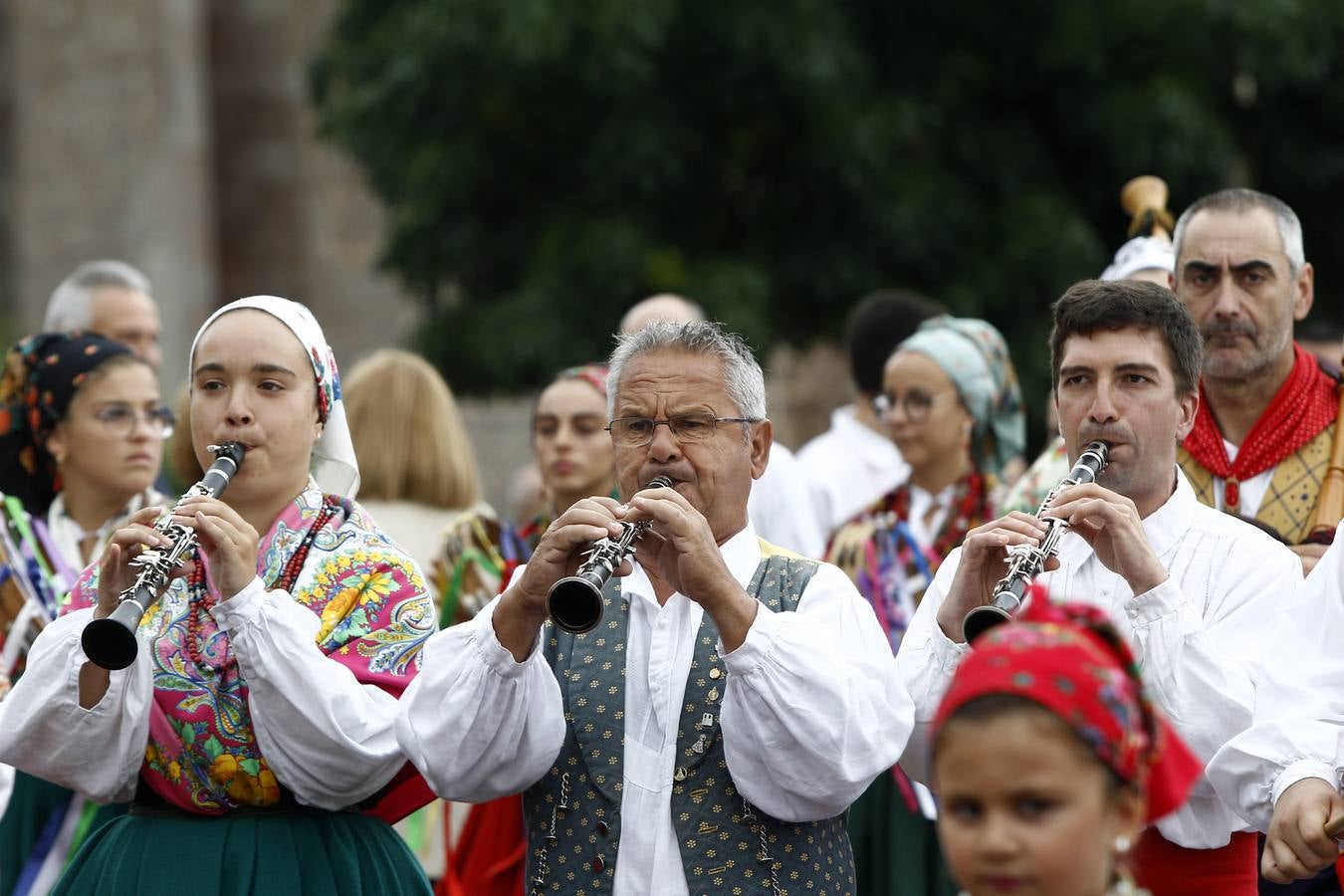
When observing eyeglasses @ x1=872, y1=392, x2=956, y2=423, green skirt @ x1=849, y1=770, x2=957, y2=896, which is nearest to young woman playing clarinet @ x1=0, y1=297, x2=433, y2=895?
green skirt @ x1=849, y1=770, x2=957, y2=896

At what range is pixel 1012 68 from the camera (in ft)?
37.5

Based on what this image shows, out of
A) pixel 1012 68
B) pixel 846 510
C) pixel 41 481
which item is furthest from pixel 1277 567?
pixel 1012 68

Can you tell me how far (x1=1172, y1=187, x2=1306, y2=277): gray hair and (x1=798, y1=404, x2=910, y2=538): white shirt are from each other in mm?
2100

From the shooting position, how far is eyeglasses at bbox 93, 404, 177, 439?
18.9 feet

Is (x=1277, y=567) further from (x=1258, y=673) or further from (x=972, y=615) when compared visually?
(x=972, y=615)

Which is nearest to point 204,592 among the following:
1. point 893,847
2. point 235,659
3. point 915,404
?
point 235,659

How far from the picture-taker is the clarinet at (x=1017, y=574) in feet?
12.1

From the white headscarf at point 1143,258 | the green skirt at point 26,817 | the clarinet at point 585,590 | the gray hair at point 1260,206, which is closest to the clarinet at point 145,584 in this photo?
the clarinet at point 585,590

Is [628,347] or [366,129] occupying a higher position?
[366,129]

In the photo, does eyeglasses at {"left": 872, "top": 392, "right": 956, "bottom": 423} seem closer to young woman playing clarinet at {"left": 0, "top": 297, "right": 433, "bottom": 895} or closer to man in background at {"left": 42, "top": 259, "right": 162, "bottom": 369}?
young woman playing clarinet at {"left": 0, "top": 297, "right": 433, "bottom": 895}

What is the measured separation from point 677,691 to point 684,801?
0.73ft

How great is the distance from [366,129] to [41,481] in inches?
256

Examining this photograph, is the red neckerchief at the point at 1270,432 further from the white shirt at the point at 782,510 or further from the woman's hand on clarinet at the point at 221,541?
the woman's hand on clarinet at the point at 221,541

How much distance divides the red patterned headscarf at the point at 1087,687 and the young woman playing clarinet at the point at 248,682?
1.57 m
